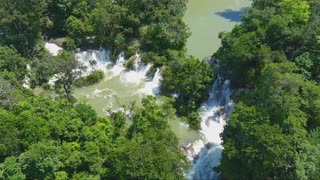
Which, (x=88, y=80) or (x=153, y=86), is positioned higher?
(x=88, y=80)

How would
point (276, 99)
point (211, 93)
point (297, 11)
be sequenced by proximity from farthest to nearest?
point (211, 93)
point (297, 11)
point (276, 99)

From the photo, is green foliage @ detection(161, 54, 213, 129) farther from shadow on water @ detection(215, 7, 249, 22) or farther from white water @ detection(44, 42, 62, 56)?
shadow on water @ detection(215, 7, 249, 22)

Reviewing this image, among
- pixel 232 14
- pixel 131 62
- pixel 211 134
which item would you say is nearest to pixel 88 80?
pixel 131 62

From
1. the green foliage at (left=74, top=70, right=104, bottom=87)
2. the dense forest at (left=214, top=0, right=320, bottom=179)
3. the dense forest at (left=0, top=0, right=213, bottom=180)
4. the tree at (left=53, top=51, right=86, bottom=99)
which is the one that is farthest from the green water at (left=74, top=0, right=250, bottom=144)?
the dense forest at (left=214, top=0, right=320, bottom=179)

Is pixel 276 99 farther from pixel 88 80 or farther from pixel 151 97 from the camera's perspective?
pixel 88 80

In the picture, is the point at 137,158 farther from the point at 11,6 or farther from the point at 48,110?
the point at 11,6

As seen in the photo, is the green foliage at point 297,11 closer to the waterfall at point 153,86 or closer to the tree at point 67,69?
the waterfall at point 153,86
